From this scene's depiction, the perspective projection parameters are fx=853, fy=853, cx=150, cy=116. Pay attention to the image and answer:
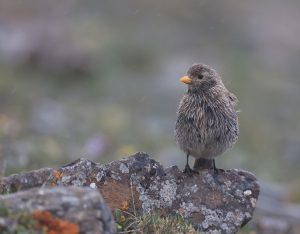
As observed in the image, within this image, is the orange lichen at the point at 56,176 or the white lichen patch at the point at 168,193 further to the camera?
the white lichen patch at the point at 168,193

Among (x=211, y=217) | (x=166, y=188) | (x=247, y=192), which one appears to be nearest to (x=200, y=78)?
(x=247, y=192)

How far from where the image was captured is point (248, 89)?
72.1ft

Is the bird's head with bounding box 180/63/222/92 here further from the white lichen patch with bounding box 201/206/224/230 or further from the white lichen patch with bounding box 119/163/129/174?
the white lichen patch with bounding box 119/163/129/174

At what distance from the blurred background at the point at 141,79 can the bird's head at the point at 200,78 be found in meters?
1.65

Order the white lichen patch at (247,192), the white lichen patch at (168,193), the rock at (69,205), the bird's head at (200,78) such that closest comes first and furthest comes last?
the rock at (69,205)
the white lichen patch at (168,193)
the white lichen patch at (247,192)
the bird's head at (200,78)

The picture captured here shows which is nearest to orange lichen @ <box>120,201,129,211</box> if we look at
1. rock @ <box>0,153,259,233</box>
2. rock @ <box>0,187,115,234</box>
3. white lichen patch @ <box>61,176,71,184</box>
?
rock @ <box>0,153,259,233</box>

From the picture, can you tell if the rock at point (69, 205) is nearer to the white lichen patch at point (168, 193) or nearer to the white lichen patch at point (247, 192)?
the white lichen patch at point (168, 193)

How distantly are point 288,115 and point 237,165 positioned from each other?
591cm

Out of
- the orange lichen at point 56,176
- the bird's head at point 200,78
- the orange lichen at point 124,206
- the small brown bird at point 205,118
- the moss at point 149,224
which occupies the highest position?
the bird's head at point 200,78

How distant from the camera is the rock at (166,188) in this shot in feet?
23.0

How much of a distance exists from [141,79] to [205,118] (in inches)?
546

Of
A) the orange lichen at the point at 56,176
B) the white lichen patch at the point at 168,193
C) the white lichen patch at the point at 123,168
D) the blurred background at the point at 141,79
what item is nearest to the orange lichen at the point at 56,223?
the orange lichen at the point at 56,176

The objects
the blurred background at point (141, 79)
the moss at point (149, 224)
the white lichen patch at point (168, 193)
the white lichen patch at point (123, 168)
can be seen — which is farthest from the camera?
the blurred background at point (141, 79)

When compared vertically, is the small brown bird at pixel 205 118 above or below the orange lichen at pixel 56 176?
above
